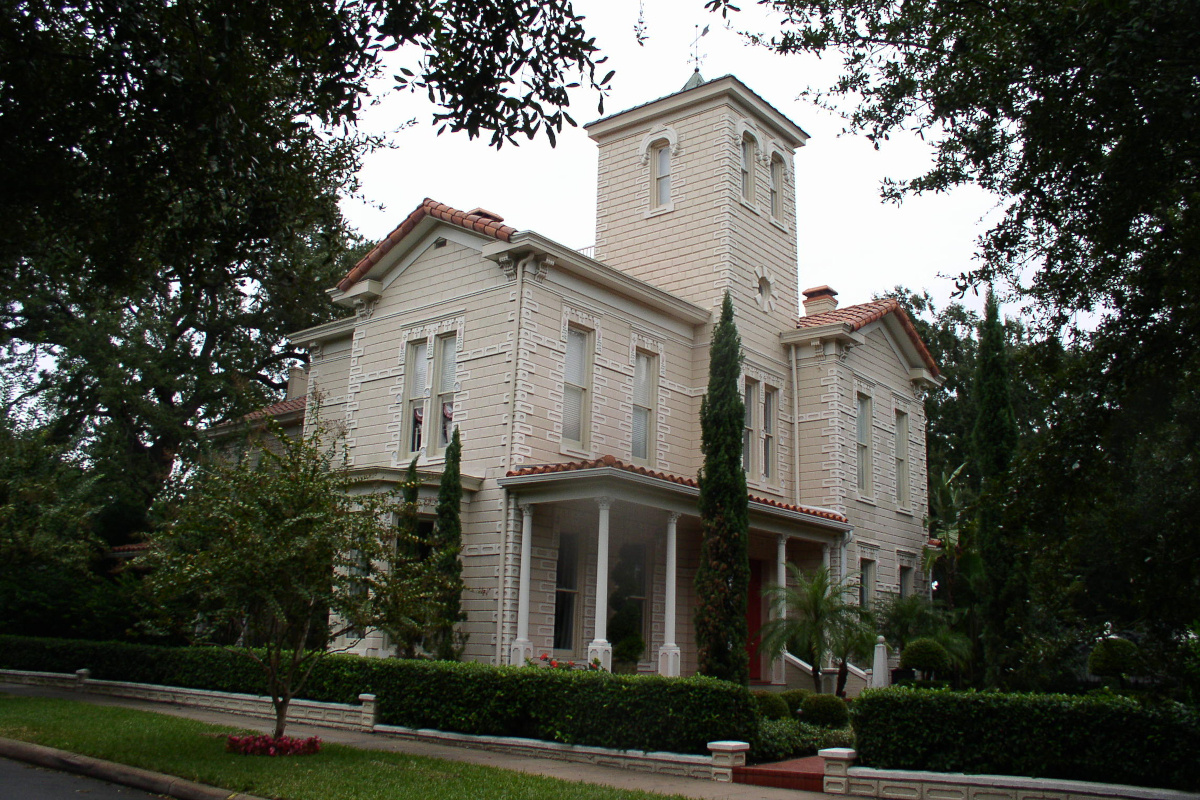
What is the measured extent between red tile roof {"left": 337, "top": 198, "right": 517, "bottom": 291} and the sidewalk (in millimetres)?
8321

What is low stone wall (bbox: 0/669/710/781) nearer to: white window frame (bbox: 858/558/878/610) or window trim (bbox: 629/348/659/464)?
window trim (bbox: 629/348/659/464)

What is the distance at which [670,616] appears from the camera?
604 inches

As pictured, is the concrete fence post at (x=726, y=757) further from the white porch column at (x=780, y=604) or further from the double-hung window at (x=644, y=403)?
the double-hung window at (x=644, y=403)

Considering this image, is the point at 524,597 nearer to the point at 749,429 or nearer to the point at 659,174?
the point at 749,429

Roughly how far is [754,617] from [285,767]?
1222 centimetres

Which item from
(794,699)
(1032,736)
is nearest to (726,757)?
(1032,736)

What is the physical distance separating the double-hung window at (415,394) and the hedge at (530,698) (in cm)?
482

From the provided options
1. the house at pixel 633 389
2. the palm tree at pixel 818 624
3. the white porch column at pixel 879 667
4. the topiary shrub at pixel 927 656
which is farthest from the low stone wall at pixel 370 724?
the white porch column at pixel 879 667

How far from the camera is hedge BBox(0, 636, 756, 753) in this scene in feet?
35.4

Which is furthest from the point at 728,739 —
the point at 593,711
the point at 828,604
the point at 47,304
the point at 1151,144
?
the point at 47,304

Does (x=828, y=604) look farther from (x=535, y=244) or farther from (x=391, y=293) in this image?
(x=391, y=293)

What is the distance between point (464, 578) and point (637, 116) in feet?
38.0

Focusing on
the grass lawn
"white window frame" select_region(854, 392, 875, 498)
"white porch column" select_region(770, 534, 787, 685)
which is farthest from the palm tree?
"white window frame" select_region(854, 392, 875, 498)

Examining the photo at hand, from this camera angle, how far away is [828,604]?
1506 centimetres
